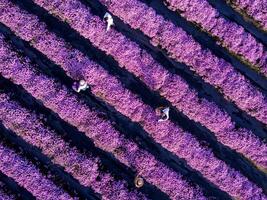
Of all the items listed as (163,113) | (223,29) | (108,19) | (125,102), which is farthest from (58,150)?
(223,29)

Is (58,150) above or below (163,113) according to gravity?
below

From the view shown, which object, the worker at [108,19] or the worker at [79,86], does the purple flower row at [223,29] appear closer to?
the worker at [108,19]

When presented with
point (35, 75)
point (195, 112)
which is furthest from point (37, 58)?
point (195, 112)

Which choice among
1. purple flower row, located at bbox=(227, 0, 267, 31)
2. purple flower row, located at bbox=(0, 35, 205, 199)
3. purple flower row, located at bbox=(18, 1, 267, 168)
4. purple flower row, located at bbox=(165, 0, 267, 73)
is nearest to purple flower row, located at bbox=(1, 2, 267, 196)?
purple flower row, located at bbox=(18, 1, 267, 168)

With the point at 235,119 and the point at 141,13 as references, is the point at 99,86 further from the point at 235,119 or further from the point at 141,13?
the point at 235,119

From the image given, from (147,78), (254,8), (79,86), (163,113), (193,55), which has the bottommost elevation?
(79,86)

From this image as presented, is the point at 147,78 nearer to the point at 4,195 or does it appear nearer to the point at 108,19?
the point at 108,19

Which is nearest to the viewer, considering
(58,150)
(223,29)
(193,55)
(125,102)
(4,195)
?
(4,195)
